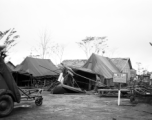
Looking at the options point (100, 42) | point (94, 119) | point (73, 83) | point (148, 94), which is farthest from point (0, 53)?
point (100, 42)

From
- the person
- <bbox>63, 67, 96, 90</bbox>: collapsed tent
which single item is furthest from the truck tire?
<bbox>63, 67, 96, 90</bbox>: collapsed tent

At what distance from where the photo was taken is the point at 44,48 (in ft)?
162

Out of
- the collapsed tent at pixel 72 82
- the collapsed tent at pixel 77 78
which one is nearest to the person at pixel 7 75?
the collapsed tent at pixel 72 82

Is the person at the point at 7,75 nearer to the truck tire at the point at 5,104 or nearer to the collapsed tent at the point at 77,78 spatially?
the truck tire at the point at 5,104

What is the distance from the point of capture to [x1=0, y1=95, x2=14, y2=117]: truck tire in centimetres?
783

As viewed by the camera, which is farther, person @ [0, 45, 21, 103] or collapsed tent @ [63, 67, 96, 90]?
collapsed tent @ [63, 67, 96, 90]

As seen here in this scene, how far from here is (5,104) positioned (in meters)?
7.96

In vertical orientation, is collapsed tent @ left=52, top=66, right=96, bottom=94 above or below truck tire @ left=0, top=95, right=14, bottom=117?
above

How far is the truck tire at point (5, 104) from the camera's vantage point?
25.7 ft

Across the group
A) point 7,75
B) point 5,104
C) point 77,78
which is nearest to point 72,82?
point 77,78

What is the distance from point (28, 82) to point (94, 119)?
19.9 m

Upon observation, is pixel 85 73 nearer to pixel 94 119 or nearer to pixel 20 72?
pixel 20 72

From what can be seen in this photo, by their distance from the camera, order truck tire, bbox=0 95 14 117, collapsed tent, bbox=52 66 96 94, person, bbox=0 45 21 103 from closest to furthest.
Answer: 1. truck tire, bbox=0 95 14 117
2. person, bbox=0 45 21 103
3. collapsed tent, bbox=52 66 96 94

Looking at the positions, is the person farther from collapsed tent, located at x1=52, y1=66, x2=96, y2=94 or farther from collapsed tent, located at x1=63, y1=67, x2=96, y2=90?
collapsed tent, located at x1=63, y1=67, x2=96, y2=90
